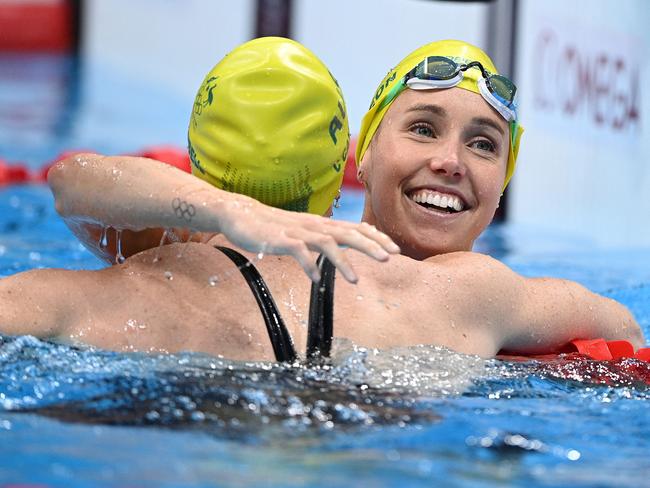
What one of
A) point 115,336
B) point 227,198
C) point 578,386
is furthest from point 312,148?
point 578,386

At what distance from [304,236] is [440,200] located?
1.24 meters

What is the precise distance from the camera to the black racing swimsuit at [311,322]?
2355mm

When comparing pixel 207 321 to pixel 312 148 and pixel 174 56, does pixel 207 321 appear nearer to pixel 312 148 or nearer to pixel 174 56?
pixel 312 148

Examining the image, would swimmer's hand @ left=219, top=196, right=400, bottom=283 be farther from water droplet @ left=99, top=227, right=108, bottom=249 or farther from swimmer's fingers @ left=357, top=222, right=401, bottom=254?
water droplet @ left=99, top=227, right=108, bottom=249

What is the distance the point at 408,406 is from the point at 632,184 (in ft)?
25.1

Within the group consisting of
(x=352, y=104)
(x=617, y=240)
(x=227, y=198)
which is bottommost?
(x=617, y=240)

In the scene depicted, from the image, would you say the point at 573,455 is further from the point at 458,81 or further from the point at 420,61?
the point at 420,61

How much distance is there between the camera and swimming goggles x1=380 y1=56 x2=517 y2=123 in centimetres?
320

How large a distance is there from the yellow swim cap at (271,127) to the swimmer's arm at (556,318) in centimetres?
64

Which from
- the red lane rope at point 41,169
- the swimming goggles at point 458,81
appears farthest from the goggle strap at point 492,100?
the red lane rope at point 41,169

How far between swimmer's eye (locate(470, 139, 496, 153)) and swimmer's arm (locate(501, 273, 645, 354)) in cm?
43

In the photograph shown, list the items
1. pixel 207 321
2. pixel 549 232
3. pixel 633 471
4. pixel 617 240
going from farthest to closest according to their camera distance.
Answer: pixel 617 240 → pixel 549 232 → pixel 207 321 → pixel 633 471

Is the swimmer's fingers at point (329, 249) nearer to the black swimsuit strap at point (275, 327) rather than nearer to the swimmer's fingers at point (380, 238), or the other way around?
the swimmer's fingers at point (380, 238)

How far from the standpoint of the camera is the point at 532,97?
8367 millimetres
